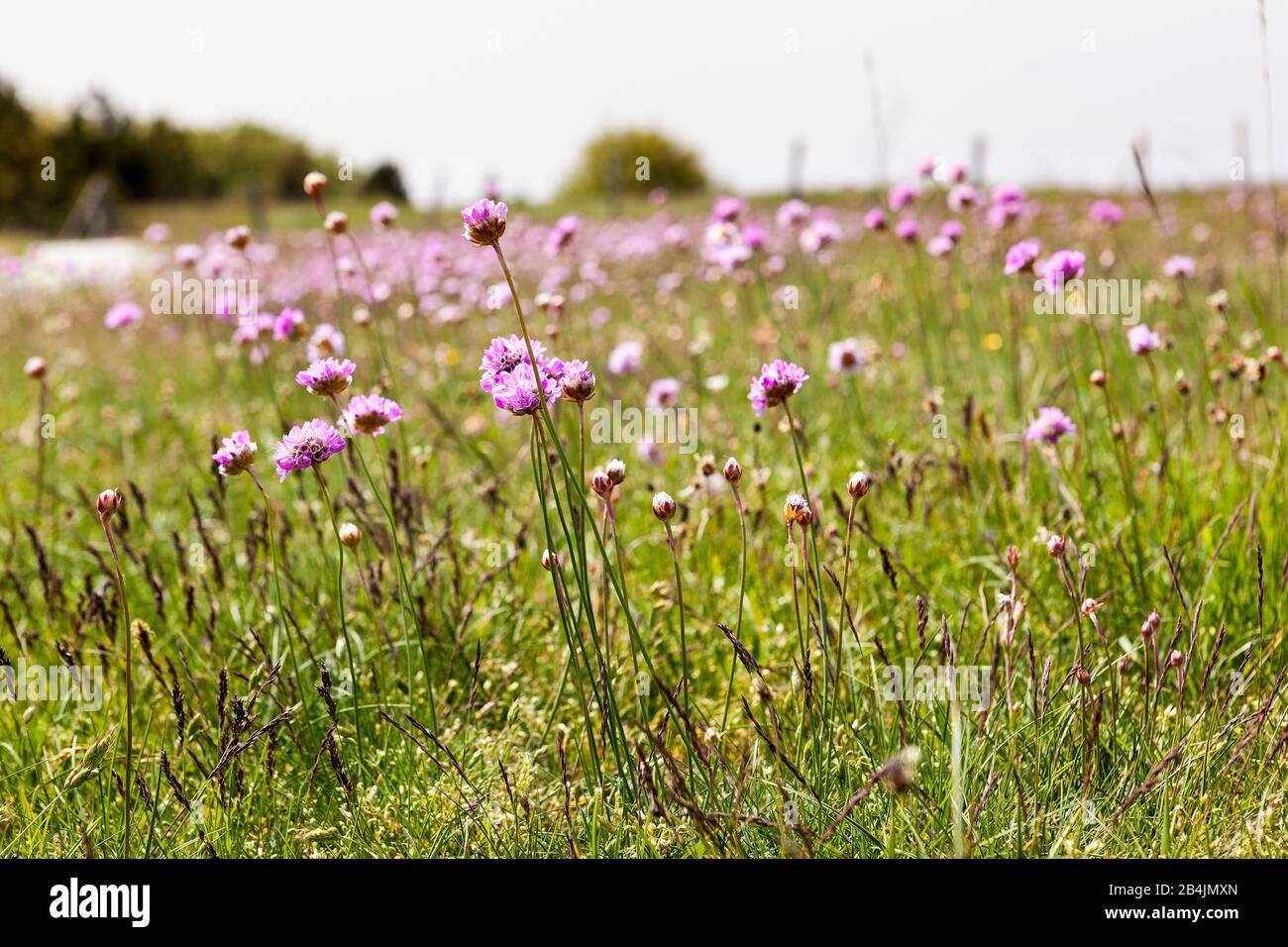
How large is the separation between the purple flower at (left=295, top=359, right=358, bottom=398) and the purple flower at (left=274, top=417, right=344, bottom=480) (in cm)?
5

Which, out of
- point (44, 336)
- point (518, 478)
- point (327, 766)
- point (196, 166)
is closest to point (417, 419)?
point (518, 478)

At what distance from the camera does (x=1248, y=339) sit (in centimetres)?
344

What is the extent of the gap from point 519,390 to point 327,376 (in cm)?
36

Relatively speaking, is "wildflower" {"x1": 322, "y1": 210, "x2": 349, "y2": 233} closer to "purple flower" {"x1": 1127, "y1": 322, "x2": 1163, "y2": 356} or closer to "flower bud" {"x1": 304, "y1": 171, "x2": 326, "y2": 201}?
"flower bud" {"x1": 304, "y1": 171, "x2": 326, "y2": 201}

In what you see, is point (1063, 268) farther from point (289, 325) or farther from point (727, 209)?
point (289, 325)

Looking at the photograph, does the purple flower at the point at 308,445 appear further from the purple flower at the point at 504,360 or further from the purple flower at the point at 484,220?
the purple flower at the point at 484,220

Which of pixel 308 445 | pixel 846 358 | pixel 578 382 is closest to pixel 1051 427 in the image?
pixel 846 358

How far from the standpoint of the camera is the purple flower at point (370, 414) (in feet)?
5.26

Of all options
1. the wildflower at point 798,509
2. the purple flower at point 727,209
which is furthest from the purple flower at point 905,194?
the wildflower at point 798,509

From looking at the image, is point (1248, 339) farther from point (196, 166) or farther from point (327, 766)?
point (196, 166)

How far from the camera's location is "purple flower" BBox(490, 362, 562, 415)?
4.64ft

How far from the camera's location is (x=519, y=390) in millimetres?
1415

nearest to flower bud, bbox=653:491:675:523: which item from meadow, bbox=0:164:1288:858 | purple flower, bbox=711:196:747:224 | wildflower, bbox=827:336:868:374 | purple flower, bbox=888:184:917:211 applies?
meadow, bbox=0:164:1288:858
